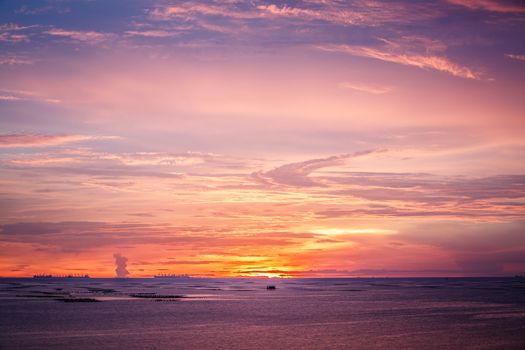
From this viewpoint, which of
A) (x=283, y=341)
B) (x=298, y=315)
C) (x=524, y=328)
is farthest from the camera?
(x=298, y=315)

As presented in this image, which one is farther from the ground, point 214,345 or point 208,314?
point 208,314

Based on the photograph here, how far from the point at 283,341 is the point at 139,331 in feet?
51.4

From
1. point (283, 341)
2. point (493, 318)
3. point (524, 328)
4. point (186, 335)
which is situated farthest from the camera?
point (493, 318)

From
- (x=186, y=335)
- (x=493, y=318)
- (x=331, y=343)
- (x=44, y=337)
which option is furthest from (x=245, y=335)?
(x=493, y=318)

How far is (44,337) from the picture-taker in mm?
51594

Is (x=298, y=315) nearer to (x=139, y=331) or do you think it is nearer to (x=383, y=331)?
(x=383, y=331)

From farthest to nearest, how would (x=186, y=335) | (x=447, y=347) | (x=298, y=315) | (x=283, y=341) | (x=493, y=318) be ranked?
(x=298, y=315) → (x=493, y=318) → (x=186, y=335) → (x=283, y=341) → (x=447, y=347)

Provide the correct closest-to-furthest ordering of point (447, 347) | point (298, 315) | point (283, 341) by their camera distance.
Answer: point (447, 347) < point (283, 341) < point (298, 315)

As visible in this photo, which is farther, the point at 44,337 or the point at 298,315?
the point at 298,315

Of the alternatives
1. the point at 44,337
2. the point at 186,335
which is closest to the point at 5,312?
the point at 44,337

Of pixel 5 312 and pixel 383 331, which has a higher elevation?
pixel 5 312

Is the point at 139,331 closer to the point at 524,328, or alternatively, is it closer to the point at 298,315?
the point at 298,315

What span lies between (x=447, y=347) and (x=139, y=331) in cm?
2923

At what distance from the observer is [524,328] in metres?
59.3
